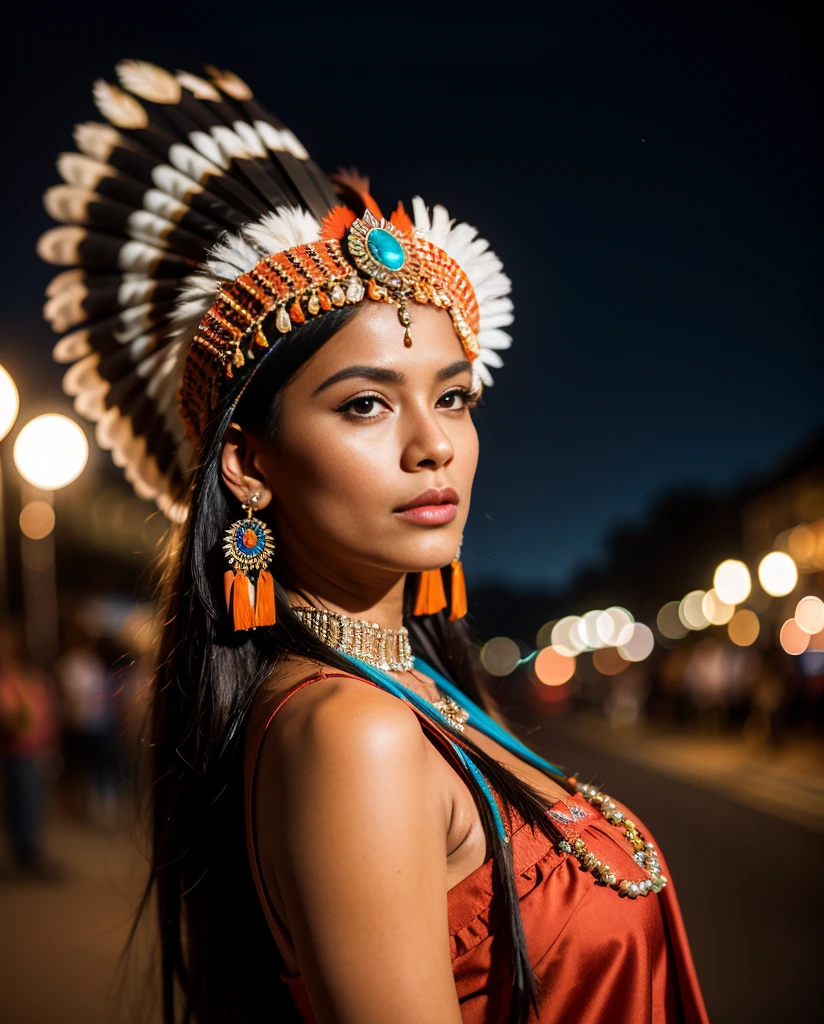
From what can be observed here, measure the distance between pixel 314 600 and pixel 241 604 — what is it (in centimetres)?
19

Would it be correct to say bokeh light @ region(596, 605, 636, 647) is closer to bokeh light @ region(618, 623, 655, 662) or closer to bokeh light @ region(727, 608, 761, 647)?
bokeh light @ region(618, 623, 655, 662)

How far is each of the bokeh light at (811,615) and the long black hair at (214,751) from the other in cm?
1661

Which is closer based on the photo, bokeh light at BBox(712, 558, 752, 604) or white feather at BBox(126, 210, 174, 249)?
white feather at BBox(126, 210, 174, 249)

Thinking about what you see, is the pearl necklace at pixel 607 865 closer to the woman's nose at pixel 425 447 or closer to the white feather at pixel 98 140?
the woman's nose at pixel 425 447

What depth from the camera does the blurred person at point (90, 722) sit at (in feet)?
30.0

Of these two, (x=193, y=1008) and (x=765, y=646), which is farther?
(x=765, y=646)

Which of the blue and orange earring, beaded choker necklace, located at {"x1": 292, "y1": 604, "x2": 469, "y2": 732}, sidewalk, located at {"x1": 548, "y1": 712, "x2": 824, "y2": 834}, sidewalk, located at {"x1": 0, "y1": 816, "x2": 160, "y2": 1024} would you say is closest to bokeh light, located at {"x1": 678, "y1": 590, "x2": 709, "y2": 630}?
sidewalk, located at {"x1": 548, "y1": 712, "x2": 824, "y2": 834}

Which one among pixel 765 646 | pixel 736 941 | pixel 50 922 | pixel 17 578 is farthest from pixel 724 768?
pixel 17 578

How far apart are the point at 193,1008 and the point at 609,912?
1.00 meters

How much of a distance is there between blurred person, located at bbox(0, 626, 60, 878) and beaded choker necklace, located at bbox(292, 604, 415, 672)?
6.16 metres

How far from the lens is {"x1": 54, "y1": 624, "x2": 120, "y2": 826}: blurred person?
360 inches

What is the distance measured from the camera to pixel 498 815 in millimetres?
1722

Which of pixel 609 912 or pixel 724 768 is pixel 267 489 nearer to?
pixel 609 912

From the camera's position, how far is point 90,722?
29.9 ft
